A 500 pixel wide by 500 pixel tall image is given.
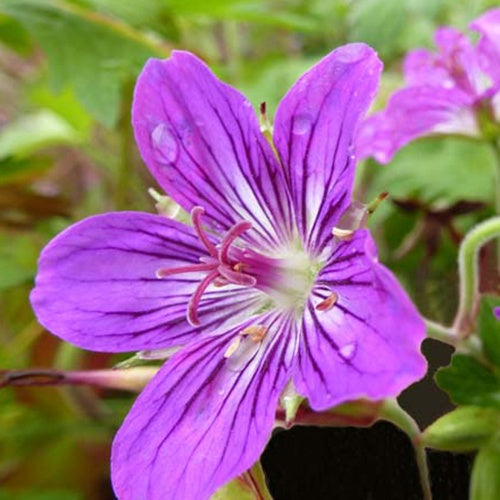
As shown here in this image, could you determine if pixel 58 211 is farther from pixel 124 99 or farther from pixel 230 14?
pixel 230 14

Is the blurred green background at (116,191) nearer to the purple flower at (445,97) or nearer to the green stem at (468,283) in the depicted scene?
the purple flower at (445,97)

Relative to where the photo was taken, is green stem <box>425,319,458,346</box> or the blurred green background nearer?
green stem <box>425,319,458,346</box>

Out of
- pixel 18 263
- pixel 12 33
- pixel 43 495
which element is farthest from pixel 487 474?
pixel 12 33

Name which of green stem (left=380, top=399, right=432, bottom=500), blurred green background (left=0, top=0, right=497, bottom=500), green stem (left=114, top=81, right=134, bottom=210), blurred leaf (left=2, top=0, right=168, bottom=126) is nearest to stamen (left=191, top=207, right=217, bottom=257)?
green stem (left=380, top=399, right=432, bottom=500)

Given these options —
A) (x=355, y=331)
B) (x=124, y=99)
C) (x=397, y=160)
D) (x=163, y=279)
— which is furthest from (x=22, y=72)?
(x=355, y=331)

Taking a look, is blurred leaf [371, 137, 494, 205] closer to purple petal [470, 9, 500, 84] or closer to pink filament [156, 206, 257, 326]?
purple petal [470, 9, 500, 84]
